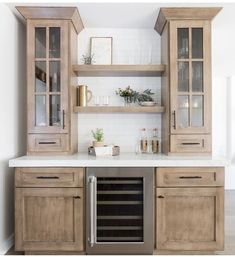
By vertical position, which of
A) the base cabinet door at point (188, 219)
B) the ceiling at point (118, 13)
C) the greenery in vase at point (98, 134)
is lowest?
the base cabinet door at point (188, 219)

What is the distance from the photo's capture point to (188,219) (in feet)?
7.67

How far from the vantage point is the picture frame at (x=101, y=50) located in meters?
3.04

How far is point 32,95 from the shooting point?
2.65m

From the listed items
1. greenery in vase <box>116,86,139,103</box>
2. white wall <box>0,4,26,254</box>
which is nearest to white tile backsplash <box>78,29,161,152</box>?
greenery in vase <box>116,86,139,103</box>

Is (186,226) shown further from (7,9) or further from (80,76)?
(7,9)

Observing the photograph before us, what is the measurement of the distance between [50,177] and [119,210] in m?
0.67

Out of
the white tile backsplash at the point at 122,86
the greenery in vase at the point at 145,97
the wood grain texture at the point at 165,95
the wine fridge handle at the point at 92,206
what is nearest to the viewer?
the wine fridge handle at the point at 92,206

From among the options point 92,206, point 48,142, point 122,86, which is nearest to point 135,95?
point 122,86

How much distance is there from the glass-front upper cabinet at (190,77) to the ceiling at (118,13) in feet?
0.81

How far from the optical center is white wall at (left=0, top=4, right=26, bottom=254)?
2.47 meters

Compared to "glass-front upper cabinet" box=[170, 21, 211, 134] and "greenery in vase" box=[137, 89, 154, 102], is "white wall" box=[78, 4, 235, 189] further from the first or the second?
"glass-front upper cabinet" box=[170, 21, 211, 134]

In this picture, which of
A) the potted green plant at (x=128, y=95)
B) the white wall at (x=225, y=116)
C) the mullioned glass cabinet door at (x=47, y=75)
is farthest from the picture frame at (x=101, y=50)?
the white wall at (x=225, y=116)

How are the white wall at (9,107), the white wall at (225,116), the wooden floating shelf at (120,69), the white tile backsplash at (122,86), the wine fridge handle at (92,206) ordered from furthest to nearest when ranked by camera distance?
the white wall at (225,116), the white tile backsplash at (122,86), the wooden floating shelf at (120,69), the white wall at (9,107), the wine fridge handle at (92,206)

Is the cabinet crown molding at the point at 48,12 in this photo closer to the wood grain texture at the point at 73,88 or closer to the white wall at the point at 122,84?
the wood grain texture at the point at 73,88
